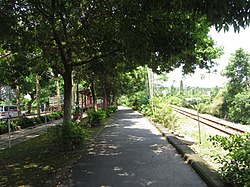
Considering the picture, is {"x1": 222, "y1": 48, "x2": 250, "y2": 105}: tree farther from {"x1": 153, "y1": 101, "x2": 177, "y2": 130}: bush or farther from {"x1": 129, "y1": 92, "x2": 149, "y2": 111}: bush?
{"x1": 153, "y1": 101, "x2": 177, "y2": 130}: bush

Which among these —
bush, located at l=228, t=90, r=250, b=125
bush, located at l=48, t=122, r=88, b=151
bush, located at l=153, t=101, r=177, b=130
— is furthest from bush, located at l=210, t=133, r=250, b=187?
bush, located at l=228, t=90, r=250, b=125

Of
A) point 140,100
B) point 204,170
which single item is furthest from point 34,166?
point 140,100

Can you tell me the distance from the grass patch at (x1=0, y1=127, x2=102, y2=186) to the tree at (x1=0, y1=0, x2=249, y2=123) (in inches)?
50.8

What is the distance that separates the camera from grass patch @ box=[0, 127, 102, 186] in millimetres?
4859

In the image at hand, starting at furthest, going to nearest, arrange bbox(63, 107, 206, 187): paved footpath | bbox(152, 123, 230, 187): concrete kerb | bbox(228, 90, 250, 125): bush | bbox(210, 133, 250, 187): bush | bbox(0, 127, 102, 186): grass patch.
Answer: bbox(228, 90, 250, 125): bush → bbox(0, 127, 102, 186): grass patch → bbox(63, 107, 206, 187): paved footpath → bbox(152, 123, 230, 187): concrete kerb → bbox(210, 133, 250, 187): bush

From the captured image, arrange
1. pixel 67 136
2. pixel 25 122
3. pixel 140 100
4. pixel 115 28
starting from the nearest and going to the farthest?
1. pixel 115 28
2. pixel 67 136
3. pixel 25 122
4. pixel 140 100

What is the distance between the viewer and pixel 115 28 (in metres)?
6.58

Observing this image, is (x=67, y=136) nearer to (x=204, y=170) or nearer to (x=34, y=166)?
(x=34, y=166)

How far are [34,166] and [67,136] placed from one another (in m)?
1.45

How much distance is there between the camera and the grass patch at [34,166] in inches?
191

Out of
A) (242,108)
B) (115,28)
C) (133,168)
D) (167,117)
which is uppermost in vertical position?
(115,28)

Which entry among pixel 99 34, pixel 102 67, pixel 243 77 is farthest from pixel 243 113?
pixel 99 34

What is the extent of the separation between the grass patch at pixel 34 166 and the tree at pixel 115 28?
129 cm

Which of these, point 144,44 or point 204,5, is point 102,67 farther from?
point 204,5
